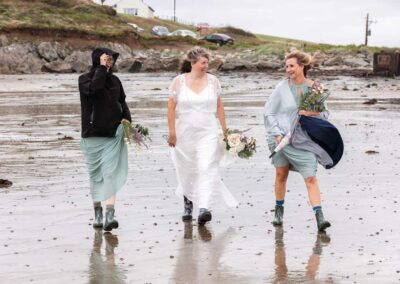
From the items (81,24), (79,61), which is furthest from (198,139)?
(81,24)

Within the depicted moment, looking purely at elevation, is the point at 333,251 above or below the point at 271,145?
below

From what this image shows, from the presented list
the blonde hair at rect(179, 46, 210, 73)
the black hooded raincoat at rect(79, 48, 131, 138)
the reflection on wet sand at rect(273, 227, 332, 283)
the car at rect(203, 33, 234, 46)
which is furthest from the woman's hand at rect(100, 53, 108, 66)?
the car at rect(203, 33, 234, 46)

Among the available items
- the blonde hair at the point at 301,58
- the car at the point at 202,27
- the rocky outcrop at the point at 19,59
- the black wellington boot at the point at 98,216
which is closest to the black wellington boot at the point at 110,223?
the black wellington boot at the point at 98,216

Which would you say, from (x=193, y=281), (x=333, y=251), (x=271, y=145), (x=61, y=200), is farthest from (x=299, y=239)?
(x=61, y=200)

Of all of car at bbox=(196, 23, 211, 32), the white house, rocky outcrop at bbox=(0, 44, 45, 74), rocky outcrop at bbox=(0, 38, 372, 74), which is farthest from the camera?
the white house

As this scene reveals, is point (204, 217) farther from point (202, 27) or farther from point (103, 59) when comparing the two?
point (202, 27)

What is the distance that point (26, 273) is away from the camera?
8.15 m

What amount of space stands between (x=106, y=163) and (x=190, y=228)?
113cm

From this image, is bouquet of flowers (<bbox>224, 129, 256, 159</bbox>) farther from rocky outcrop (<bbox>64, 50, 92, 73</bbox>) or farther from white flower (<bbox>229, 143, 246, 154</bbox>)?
rocky outcrop (<bbox>64, 50, 92, 73</bbox>)

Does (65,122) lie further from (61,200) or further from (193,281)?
(193,281)

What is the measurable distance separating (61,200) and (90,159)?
5.20 ft

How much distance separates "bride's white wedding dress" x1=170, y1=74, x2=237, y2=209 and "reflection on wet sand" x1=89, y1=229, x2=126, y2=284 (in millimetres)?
1484

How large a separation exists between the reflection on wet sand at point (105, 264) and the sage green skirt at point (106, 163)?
68 cm

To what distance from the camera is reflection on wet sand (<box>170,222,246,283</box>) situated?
7.91 metres
